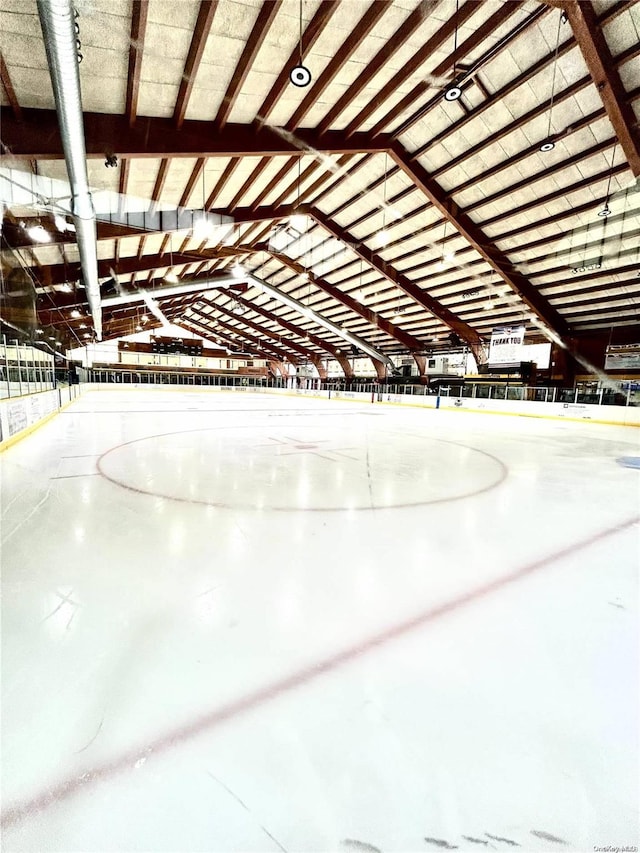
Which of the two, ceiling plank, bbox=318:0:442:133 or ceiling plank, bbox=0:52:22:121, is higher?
ceiling plank, bbox=318:0:442:133

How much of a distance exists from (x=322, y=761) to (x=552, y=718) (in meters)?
0.78

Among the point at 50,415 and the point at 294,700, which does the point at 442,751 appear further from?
the point at 50,415

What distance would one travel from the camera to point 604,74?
7250 millimetres

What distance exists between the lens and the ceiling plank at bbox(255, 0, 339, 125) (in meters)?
5.70

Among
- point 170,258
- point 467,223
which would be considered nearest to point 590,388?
point 467,223

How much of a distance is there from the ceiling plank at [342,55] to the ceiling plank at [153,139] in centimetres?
72

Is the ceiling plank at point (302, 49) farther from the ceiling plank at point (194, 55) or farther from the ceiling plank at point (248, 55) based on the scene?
the ceiling plank at point (194, 55)

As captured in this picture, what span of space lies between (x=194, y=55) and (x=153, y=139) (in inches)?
64.3

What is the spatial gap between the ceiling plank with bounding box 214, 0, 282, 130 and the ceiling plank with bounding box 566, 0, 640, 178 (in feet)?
15.4

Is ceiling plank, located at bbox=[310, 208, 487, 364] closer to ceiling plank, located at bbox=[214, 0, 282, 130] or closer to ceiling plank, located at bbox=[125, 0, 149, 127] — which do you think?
ceiling plank, located at bbox=[214, 0, 282, 130]

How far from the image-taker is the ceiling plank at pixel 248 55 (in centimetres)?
522

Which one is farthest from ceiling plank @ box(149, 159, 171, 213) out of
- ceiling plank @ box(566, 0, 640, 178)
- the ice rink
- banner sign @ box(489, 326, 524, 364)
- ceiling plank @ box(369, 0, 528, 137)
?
banner sign @ box(489, 326, 524, 364)

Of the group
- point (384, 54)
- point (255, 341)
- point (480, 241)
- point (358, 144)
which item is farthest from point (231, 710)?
point (255, 341)

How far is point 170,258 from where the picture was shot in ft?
47.2
